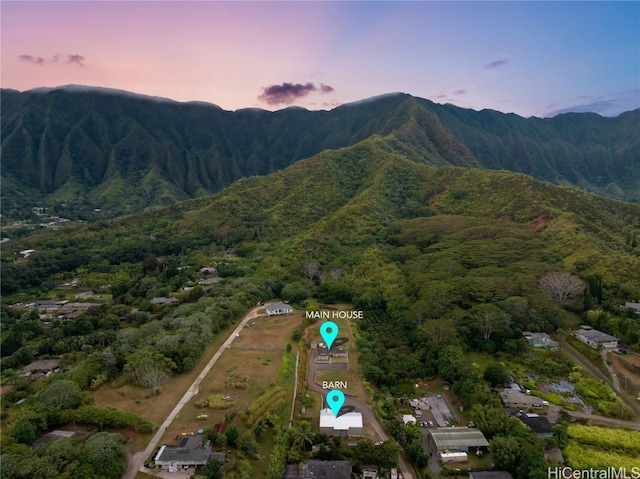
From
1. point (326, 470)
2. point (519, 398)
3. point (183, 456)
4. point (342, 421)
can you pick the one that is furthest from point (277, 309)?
point (519, 398)

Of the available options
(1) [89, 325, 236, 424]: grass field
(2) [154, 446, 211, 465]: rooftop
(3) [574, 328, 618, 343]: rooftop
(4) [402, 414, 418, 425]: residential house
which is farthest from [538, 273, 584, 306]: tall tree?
(2) [154, 446, 211, 465]: rooftop

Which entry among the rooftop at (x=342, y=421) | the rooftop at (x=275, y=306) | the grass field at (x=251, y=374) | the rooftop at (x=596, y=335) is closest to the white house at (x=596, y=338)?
the rooftop at (x=596, y=335)

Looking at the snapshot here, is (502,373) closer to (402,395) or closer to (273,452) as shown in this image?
(402,395)

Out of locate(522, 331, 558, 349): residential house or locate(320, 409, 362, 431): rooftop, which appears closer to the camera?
locate(320, 409, 362, 431): rooftop

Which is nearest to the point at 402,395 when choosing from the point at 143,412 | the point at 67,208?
the point at 143,412

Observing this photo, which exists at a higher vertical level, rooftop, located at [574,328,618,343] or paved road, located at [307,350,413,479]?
rooftop, located at [574,328,618,343]

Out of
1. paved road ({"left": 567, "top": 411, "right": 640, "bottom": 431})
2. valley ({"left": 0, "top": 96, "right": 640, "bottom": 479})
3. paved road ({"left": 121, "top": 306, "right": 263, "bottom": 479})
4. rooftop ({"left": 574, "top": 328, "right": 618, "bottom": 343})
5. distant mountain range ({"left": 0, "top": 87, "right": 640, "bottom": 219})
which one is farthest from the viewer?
distant mountain range ({"left": 0, "top": 87, "right": 640, "bottom": 219})

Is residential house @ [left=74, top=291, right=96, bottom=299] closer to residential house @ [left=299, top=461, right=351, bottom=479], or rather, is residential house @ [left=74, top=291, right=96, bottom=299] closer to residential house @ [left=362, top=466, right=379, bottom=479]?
residential house @ [left=299, top=461, right=351, bottom=479]
